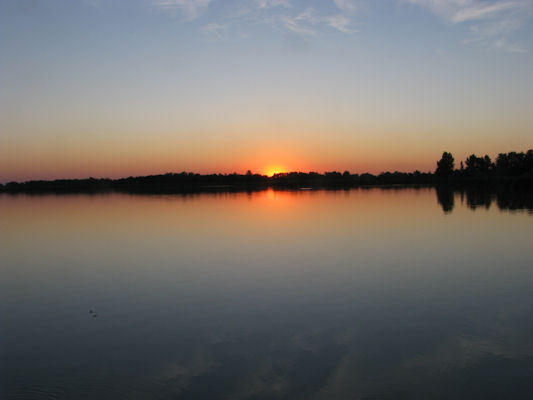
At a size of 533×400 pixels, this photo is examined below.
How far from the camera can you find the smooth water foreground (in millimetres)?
5957

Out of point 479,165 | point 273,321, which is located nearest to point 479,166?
point 479,165

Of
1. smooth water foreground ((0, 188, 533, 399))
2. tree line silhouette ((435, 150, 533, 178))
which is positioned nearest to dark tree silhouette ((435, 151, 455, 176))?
tree line silhouette ((435, 150, 533, 178))

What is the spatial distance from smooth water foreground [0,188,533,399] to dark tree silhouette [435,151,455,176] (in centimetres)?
11667

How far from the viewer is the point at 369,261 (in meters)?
13.8

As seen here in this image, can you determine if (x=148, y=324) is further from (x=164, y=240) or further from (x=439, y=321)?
(x=164, y=240)

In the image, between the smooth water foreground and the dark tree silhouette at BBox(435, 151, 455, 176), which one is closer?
the smooth water foreground

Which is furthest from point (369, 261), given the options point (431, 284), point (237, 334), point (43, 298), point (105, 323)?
point (43, 298)

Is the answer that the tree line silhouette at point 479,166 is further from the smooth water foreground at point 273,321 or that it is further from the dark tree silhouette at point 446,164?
the smooth water foreground at point 273,321

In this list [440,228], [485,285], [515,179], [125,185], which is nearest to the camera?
[485,285]

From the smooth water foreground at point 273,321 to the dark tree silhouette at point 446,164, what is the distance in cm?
11667

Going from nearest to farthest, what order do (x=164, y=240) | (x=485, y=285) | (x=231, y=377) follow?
1. (x=231, y=377)
2. (x=485, y=285)
3. (x=164, y=240)

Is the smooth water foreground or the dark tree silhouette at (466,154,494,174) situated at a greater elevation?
the dark tree silhouette at (466,154,494,174)

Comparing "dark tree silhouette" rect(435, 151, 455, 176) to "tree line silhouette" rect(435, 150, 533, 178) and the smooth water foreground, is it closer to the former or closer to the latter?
"tree line silhouette" rect(435, 150, 533, 178)

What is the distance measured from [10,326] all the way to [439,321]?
8.51 m
